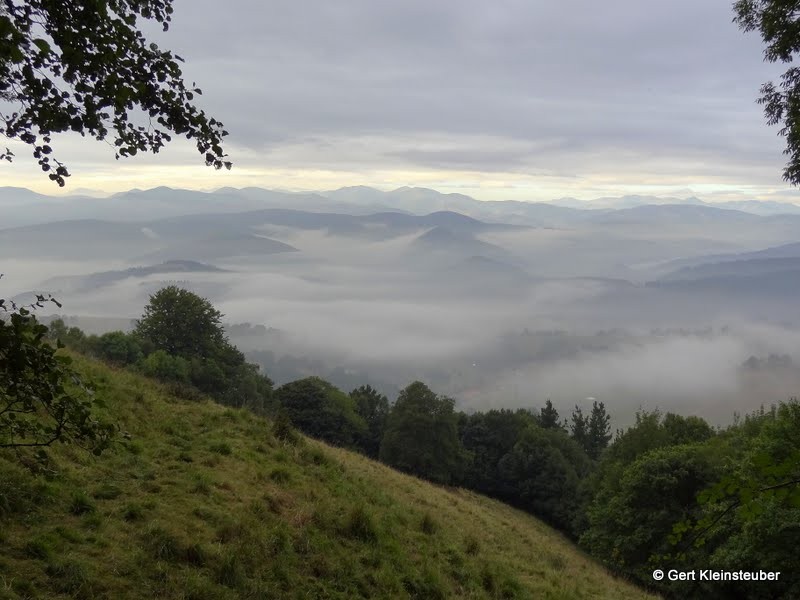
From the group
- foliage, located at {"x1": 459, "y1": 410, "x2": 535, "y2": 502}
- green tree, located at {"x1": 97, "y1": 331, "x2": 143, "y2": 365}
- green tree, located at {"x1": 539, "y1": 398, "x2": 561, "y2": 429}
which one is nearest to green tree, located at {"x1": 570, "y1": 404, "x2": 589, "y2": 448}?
green tree, located at {"x1": 539, "y1": 398, "x2": 561, "y2": 429}

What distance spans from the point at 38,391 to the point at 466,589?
7.62 meters

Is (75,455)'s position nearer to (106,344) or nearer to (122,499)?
(122,499)

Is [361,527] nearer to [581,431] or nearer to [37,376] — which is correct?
[37,376]

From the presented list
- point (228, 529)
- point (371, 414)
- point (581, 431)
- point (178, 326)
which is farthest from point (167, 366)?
point (581, 431)

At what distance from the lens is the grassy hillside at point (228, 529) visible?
588cm

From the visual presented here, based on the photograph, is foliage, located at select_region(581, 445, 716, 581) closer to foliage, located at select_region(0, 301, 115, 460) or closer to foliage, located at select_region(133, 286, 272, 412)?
foliage, located at select_region(0, 301, 115, 460)

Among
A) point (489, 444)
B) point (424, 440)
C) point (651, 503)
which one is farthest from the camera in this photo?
point (489, 444)

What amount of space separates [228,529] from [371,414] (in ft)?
191

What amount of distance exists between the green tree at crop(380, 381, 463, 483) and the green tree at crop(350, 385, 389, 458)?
11.5 m

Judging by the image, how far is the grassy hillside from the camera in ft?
19.3

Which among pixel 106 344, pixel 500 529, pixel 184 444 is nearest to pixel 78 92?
pixel 184 444

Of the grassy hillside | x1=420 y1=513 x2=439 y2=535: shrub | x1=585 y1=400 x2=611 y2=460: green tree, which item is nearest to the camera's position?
the grassy hillside

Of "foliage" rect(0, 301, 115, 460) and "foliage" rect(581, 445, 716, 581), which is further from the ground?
"foliage" rect(0, 301, 115, 460)

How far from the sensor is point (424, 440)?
45.3 meters
